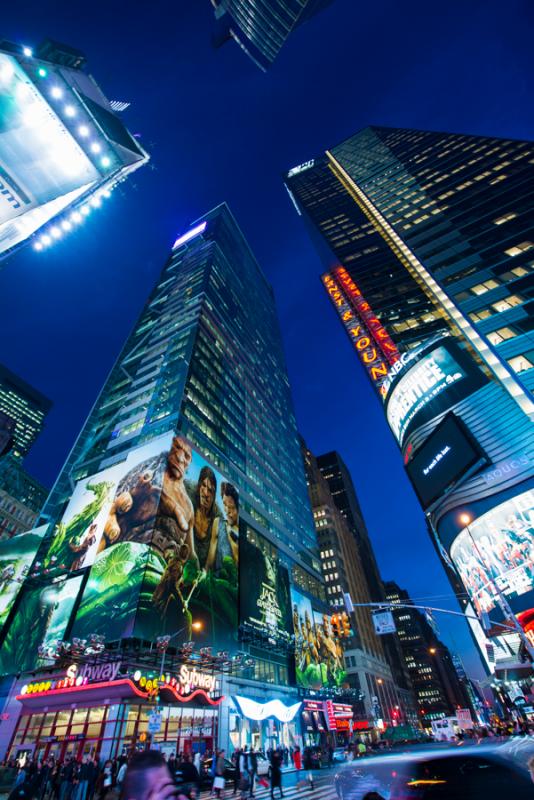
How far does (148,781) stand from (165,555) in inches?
1351

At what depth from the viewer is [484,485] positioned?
3291cm

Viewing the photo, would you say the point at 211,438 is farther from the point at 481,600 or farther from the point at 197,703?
the point at 481,600

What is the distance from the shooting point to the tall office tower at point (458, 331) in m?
32.2

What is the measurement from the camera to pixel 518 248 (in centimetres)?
4841

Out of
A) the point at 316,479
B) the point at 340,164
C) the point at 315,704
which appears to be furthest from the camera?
the point at 316,479

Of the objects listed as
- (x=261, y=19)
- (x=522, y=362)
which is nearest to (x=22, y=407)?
(x=261, y=19)

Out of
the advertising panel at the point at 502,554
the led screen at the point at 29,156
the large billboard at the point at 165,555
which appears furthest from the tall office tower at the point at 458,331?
the led screen at the point at 29,156

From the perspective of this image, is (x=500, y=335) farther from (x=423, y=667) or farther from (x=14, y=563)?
(x=423, y=667)

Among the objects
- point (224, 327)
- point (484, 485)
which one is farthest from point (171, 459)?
point (224, 327)

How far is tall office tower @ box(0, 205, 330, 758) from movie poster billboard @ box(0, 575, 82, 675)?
0.15 metres

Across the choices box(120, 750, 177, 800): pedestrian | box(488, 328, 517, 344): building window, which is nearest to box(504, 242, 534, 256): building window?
box(488, 328, 517, 344): building window

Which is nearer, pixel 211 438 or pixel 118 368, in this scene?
pixel 211 438

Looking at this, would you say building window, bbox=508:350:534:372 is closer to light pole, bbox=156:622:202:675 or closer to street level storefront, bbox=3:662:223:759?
light pole, bbox=156:622:202:675

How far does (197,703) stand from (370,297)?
58.3 metres
